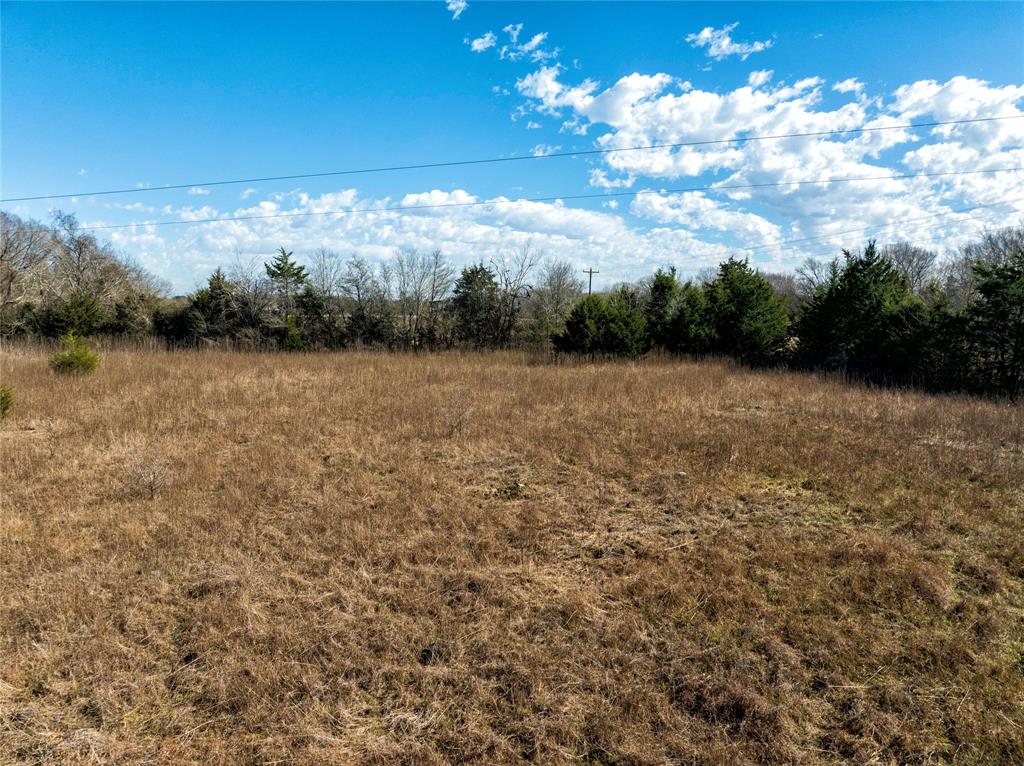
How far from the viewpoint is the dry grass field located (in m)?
2.37

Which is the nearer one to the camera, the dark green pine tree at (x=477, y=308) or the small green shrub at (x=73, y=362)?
the small green shrub at (x=73, y=362)

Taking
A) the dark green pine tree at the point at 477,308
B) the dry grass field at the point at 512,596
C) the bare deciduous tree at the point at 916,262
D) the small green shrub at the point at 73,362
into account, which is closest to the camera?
the dry grass field at the point at 512,596

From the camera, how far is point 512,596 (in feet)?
11.1

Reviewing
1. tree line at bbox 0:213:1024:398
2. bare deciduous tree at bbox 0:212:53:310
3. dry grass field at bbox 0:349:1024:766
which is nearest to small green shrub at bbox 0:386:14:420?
dry grass field at bbox 0:349:1024:766

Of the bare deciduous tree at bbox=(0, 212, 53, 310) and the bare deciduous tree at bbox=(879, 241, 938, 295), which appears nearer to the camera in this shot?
the bare deciduous tree at bbox=(0, 212, 53, 310)

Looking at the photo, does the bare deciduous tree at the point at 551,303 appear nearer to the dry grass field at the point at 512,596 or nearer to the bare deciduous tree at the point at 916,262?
the dry grass field at the point at 512,596

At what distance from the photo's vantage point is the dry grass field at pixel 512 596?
2373mm

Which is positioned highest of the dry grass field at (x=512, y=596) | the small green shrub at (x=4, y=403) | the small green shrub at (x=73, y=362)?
the small green shrub at (x=73, y=362)

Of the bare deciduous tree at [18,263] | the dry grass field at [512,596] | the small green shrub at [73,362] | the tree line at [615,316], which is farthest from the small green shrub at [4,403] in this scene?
the bare deciduous tree at [18,263]

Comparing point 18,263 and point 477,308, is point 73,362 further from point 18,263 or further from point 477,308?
point 18,263

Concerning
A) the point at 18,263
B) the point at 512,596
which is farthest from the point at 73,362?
the point at 18,263

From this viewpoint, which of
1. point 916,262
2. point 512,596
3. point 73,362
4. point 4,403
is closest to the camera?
point 512,596

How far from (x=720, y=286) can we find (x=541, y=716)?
15.5 metres

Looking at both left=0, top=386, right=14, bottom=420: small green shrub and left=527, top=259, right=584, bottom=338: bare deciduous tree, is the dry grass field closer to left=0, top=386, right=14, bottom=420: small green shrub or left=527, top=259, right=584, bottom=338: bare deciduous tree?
left=0, top=386, right=14, bottom=420: small green shrub
